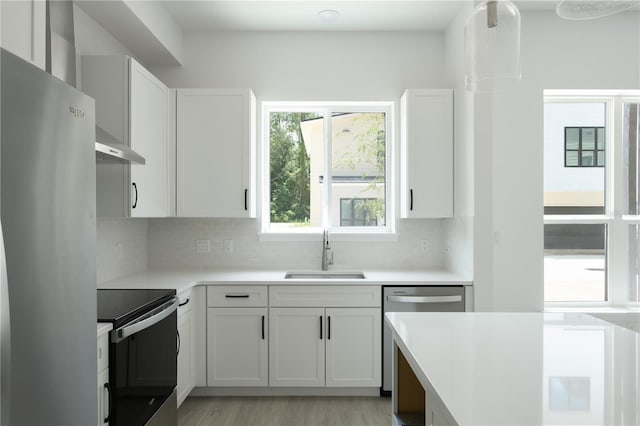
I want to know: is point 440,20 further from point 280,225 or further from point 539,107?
point 280,225

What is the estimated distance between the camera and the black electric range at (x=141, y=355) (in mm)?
1888

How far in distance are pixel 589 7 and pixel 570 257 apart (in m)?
2.67

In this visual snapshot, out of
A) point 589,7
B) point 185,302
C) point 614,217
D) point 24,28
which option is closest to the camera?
point 589,7

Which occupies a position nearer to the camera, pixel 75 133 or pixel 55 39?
pixel 75 133

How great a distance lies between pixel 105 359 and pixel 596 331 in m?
1.96

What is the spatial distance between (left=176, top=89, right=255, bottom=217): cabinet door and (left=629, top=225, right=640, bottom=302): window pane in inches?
119

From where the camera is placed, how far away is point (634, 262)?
3.52 m

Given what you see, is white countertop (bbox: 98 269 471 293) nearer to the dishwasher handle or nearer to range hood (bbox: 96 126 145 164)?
the dishwasher handle

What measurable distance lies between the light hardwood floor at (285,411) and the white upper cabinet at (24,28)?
90.8 inches

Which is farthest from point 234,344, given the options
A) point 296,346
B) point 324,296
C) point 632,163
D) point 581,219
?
point 632,163

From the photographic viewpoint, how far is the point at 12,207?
107 centimetres

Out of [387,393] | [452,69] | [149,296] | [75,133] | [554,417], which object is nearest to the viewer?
[554,417]

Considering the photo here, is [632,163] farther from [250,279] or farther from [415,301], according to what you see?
[250,279]

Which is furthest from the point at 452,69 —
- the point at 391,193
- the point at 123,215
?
the point at 123,215
